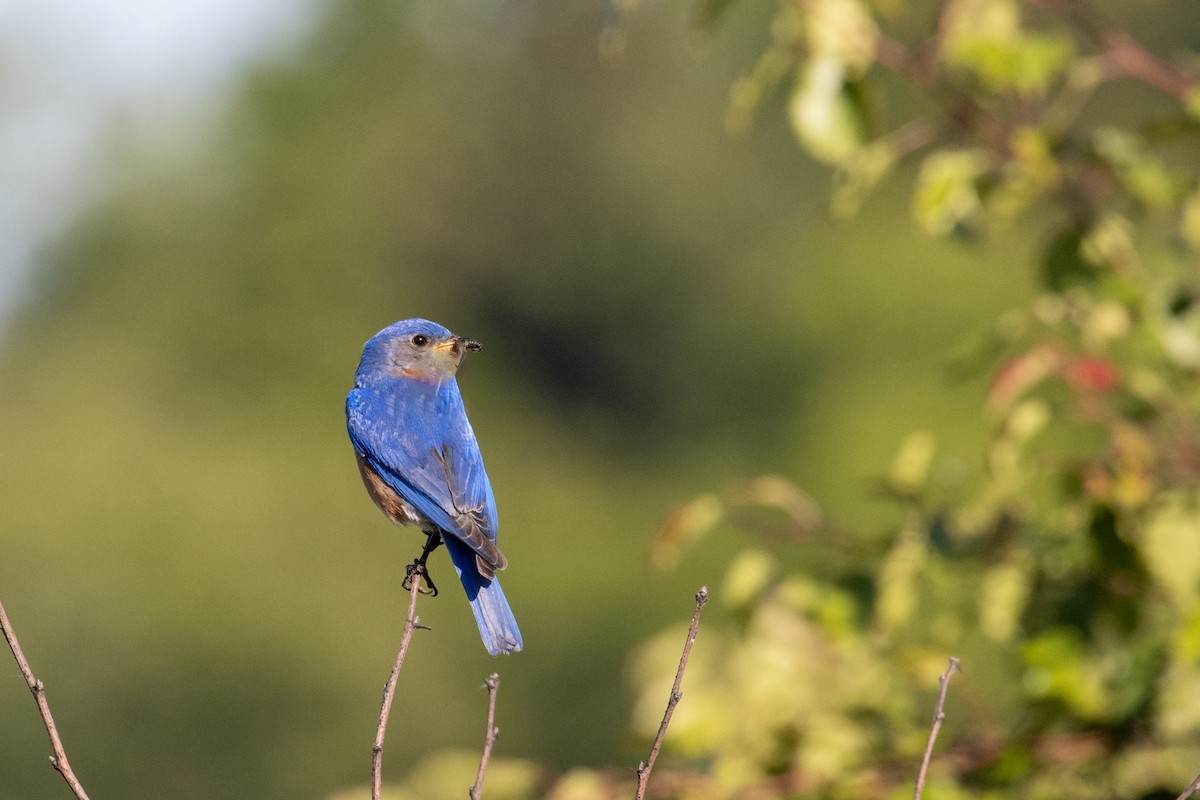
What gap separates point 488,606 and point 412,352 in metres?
0.97

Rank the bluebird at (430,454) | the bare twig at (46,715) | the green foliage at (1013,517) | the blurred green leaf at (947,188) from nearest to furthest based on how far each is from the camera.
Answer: the bare twig at (46,715) → the green foliage at (1013,517) → the blurred green leaf at (947,188) → the bluebird at (430,454)

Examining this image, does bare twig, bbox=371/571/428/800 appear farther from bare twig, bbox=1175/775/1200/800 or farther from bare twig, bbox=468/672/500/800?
bare twig, bbox=1175/775/1200/800

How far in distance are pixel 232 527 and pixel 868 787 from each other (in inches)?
1125

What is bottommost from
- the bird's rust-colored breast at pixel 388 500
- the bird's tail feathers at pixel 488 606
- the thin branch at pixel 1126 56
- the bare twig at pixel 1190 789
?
the bare twig at pixel 1190 789

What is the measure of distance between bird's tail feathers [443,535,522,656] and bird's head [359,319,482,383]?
0.58 meters

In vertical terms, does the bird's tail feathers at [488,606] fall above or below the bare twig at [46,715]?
above

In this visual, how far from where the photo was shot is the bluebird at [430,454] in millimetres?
4035

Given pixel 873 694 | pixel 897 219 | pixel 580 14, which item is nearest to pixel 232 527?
pixel 897 219

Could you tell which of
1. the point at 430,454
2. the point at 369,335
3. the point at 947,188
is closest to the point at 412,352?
the point at 430,454

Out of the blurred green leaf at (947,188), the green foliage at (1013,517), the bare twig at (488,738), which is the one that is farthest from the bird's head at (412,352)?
the bare twig at (488,738)

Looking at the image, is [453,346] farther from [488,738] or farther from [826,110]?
[488,738]

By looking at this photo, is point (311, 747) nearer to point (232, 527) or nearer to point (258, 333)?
point (232, 527)

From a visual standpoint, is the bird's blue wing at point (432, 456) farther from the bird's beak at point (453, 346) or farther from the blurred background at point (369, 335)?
the blurred background at point (369, 335)

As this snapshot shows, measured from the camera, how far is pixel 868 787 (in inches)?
148
